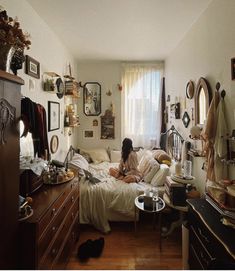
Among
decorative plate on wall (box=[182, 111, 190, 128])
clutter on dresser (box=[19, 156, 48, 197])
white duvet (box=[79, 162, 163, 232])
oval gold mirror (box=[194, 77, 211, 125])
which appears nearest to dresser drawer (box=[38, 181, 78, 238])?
clutter on dresser (box=[19, 156, 48, 197])

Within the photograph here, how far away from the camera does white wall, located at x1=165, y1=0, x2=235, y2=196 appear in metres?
1.79

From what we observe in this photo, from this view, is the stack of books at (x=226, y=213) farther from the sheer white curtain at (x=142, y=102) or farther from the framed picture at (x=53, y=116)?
the sheer white curtain at (x=142, y=102)

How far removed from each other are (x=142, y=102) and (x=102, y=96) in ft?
2.95

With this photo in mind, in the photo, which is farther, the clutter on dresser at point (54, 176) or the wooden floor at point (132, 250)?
the wooden floor at point (132, 250)

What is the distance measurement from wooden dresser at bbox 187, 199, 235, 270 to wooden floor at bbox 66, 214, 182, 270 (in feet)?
1.65

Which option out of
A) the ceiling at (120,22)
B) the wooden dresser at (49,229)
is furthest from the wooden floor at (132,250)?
the ceiling at (120,22)

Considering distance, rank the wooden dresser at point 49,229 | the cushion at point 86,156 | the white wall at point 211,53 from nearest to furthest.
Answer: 1. the wooden dresser at point 49,229
2. the white wall at point 211,53
3. the cushion at point 86,156

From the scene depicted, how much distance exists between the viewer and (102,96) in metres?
4.55

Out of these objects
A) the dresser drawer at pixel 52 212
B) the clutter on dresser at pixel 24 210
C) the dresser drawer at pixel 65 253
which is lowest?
the dresser drawer at pixel 65 253

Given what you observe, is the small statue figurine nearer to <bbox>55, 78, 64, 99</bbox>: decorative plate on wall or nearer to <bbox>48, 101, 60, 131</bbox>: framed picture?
<bbox>48, 101, 60, 131</bbox>: framed picture

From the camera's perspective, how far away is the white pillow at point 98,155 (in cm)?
420

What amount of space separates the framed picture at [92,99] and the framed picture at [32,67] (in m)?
2.18

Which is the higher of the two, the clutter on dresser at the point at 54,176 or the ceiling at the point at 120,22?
the ceiling at the point at 120,22

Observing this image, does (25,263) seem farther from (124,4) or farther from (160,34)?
(160,34)
